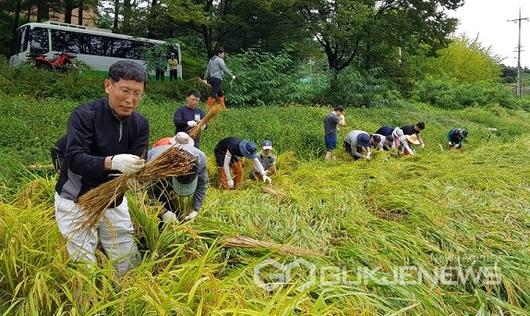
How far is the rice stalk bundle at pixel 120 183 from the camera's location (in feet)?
6.80

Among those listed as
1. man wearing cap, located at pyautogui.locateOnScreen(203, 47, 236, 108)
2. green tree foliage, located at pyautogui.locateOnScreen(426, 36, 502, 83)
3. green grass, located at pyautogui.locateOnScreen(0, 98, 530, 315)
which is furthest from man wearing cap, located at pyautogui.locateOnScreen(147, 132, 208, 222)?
green tree foliage, located at pyautogui.locateOnScreen(426, 36, 502, 83)

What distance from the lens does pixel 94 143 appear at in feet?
7.01

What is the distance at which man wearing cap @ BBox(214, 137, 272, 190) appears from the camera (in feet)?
16.3

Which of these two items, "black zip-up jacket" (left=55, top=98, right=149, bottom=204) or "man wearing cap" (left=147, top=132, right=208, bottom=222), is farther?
"man wearing cap" (left=147, top=132, right=208, bottom=222)

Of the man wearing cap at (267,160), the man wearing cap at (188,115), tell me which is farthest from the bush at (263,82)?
the man wearing cap at (188,115)

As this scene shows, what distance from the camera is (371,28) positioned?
14.4 m

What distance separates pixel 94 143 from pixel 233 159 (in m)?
3.12

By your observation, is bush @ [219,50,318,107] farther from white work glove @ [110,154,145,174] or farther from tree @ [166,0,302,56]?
white work glove @ [110,154,145,174]

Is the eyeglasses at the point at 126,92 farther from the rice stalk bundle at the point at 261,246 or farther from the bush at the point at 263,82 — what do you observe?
the bush at the point at 263,82

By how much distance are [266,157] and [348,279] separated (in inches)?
127

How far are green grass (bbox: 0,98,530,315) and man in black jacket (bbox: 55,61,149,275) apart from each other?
0.18 meters

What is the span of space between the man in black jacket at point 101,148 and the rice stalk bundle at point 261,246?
2.48 ft

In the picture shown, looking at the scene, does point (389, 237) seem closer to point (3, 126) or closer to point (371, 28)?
point (3, 126)

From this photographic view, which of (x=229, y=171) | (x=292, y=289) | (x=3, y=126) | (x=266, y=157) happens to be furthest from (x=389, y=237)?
(x=3, y=126)
